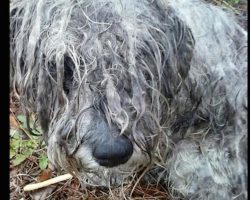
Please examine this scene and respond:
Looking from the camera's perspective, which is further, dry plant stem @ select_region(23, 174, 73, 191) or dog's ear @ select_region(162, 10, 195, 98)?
dry plant stem @ select_region(23, 174, 73, 191)

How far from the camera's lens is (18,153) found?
2709 mm

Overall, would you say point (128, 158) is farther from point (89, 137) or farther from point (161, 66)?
point (161, 66)

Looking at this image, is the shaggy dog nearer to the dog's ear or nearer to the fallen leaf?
the dog's ear

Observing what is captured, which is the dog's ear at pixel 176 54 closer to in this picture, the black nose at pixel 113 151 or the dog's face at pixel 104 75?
the dog's face at pixel 104 75

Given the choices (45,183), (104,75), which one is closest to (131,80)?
(104,75)

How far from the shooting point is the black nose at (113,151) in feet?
5.90

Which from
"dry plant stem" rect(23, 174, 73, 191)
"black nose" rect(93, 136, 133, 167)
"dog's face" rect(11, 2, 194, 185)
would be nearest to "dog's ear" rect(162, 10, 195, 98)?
"dog's face" rect(11, 2, 194, 185)

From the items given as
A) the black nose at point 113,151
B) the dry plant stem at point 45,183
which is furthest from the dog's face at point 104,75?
the dry plant stem at point 45,183

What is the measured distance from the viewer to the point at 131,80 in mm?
1862

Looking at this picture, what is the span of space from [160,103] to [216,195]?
54 cm

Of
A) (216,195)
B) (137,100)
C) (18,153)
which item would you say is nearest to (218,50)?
(137,100)

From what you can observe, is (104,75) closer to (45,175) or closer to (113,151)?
(113,151)

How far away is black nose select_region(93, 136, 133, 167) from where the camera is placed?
5.90 ft

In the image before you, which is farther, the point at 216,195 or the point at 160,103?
the point at 216,195
